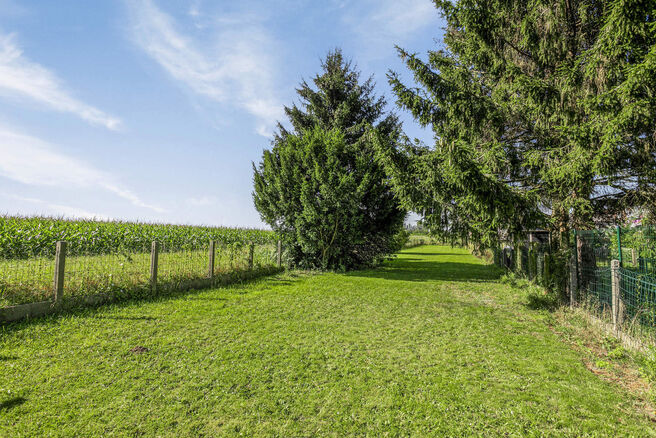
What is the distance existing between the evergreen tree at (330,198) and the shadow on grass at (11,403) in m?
11.4

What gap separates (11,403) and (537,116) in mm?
11274

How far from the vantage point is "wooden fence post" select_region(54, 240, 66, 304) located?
691 centimetres

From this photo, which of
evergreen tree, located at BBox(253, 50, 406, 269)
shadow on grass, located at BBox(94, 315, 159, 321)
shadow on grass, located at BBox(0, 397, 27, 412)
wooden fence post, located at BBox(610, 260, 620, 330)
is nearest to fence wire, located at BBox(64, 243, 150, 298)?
shadow on grass, located at BBox(94, 315, 159, 321)

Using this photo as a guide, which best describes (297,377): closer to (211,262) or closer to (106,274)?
(106,274)

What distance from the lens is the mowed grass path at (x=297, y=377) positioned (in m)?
3.30

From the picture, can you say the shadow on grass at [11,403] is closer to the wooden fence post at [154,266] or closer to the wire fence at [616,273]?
the wooden fence post at [154,266]

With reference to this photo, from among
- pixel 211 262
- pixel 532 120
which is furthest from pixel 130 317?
pixel 532 120

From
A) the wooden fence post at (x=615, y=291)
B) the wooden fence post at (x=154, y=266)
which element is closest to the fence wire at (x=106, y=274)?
the wooden fence post at (x=154, y=266)

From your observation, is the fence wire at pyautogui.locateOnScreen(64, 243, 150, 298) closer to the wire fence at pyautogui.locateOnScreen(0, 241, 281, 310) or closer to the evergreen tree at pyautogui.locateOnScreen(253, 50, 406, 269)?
the wire fence at pyautogui.locateOnScreen(0, 241, 281, 310)

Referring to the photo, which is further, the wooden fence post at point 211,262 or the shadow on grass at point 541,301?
the wooden fence post at point 211,262

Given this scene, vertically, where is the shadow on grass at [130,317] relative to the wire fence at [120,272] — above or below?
below

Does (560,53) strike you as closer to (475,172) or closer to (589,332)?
(475,172)

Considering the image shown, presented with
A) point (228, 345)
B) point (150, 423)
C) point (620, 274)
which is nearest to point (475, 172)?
point (620, 274)

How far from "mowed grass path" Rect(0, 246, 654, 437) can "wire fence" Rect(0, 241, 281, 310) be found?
2.56 ft
